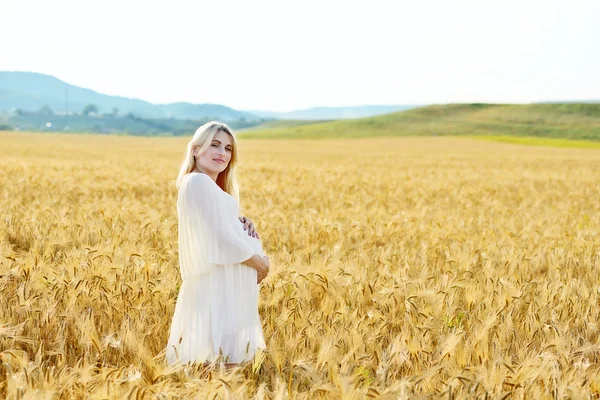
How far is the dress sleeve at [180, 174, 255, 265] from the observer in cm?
304

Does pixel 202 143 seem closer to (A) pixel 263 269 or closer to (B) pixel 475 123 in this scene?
(A) pixel 263 269

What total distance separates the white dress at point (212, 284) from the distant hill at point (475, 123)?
93168 millimetres

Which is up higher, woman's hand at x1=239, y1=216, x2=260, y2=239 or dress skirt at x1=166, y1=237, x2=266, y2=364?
woman's hand at x1=239, y1=216, x2=260, y2=239

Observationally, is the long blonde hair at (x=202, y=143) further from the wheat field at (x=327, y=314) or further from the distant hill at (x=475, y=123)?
the distant hill at (x=475, y=123)

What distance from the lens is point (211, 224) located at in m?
3.05

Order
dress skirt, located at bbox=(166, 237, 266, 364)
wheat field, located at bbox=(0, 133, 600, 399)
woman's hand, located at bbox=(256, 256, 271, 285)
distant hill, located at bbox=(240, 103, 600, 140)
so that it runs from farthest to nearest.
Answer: distant hill, located at bbox=(240, 103, 600, 140) < woman's hand, located at bbox=(256, 256, 271, 285) < dress skirt, located at bbox=(166, 237, 266, 364) < wheat field, located at bbox=(0, 133, 600, 399)

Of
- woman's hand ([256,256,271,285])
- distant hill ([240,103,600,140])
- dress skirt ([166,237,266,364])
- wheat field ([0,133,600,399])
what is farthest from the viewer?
distant hill ([240,103,600,140])

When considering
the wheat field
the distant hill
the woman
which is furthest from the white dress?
the distant hill

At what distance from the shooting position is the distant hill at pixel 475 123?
329 feet

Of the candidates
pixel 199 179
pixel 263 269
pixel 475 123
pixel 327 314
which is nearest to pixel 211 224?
pixel 199 179

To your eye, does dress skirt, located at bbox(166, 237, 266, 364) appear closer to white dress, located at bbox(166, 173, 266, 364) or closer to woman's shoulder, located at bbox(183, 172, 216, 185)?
white dress, located at bbox(166, 173, 266, 364)

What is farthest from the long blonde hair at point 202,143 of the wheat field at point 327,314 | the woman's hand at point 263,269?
the wheat field at point 327,314

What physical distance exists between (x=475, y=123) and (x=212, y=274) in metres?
113

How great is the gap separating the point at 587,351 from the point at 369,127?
105 meters
